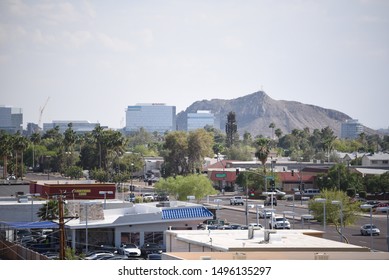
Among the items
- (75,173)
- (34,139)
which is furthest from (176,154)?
(34,139)

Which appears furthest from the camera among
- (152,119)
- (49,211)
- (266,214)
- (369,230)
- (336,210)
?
(152,119)

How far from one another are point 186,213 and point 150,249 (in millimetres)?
2152

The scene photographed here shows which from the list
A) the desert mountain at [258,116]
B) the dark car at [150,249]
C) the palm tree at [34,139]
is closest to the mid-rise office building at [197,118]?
the desert mountain at [258,116]

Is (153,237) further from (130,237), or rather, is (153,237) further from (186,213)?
(186,213)

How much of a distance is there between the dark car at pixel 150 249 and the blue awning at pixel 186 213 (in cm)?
91

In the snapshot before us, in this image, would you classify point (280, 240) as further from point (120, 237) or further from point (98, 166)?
point (98, 166)

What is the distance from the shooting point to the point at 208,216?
22656 mm

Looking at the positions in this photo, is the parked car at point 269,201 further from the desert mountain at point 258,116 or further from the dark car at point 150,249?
the desert mountain at point 258,116

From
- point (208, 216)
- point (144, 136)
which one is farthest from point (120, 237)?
point (144, 136)

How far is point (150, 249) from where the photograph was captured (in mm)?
21250

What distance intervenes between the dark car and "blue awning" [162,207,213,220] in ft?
2.99

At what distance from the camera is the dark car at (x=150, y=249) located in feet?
68.2

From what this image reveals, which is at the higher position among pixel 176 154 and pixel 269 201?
pixel 176 154
